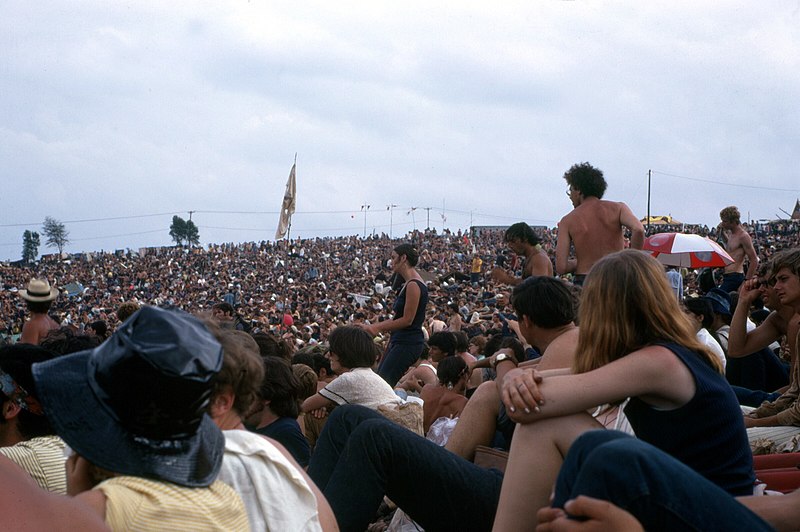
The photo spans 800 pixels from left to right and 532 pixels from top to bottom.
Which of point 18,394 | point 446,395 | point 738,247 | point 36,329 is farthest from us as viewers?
point 738,247

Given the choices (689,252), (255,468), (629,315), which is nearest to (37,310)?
(255,468)

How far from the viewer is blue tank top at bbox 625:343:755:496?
2.33m

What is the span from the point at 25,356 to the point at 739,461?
236 centimetres

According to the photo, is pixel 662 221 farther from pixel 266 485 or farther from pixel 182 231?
pixel 182 231

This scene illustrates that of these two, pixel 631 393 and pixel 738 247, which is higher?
pixel 738 247

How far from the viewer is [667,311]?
2.45 meters

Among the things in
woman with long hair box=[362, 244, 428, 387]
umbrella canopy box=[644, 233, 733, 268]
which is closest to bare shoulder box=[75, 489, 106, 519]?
woman with long hair box=[362, 244, 428, 387]

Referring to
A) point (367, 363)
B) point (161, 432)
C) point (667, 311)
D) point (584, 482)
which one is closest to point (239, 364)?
point (161, 432)

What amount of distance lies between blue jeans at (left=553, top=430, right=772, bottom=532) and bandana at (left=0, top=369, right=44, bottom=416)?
2.08 meters

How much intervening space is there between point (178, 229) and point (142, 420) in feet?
362

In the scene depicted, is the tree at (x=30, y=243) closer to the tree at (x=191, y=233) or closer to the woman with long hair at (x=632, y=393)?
the tree at (x=191, y=233)

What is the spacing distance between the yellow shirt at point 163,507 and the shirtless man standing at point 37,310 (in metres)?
6.13

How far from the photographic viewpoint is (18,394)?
2.86 meters

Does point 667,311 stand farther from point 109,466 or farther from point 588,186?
point 588,186
